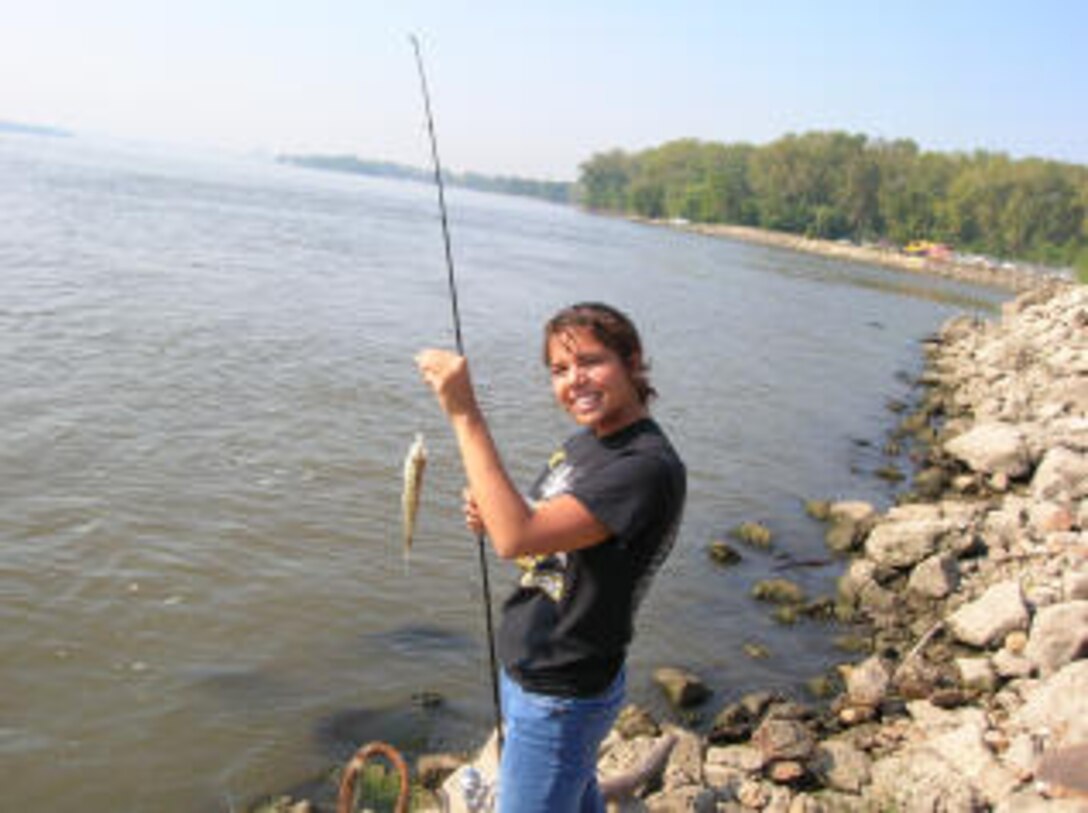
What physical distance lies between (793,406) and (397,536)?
1109 centimetres

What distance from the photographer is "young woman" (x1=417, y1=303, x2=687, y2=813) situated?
2.26 metres

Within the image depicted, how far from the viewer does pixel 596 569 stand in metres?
2.44

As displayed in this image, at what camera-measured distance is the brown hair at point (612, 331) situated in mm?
2498

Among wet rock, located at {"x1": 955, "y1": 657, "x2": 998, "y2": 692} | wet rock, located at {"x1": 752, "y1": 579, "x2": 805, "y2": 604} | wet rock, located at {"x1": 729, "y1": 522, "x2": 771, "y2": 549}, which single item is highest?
wet rock, located at {"x1": 955, "y1": 657, "x2": 998, "y2": 692}

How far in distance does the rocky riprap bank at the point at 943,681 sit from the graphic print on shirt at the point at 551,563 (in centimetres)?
215

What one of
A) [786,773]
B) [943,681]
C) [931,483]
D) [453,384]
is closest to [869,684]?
[943,681]

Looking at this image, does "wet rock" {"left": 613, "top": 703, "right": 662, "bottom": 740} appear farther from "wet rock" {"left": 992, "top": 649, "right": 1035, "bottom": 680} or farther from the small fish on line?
the small fish on line

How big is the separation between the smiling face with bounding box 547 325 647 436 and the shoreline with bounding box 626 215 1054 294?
7398 centimetres

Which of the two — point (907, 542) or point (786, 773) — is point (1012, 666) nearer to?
point (786, 773)

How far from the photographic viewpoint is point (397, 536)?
8914 mm

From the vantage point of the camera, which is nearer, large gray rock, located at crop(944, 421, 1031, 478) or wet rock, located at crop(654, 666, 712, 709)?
wet rock, located at crop(654, 666, 712, 709)

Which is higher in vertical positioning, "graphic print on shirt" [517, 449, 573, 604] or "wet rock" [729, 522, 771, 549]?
"graphic print on shirt" [517, 449, 573, 604]

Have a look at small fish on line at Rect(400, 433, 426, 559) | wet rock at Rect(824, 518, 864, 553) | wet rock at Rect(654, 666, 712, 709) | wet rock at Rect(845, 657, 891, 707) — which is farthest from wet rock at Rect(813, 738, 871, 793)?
wet rock at Rect(824, 518, 864, 553)

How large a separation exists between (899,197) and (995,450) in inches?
4387
